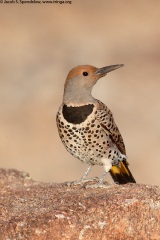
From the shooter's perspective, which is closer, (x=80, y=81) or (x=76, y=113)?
(x=76, y=113)

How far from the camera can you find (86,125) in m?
7.89

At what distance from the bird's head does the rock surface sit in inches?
54.0

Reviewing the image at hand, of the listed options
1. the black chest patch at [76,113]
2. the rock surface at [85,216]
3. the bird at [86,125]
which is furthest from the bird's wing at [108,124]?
the rock surface at [85,216]

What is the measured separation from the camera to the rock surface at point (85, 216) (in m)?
5.98

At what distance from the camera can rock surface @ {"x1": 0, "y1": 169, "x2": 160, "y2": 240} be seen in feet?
19.6

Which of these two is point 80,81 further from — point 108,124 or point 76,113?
point 108,124

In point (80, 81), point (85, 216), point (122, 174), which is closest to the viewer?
point (85, 216)

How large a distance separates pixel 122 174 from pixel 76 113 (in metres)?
0.85

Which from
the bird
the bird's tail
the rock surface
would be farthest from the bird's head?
the rock surface

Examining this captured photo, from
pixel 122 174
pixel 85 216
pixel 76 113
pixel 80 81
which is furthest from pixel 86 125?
pixel 85 216

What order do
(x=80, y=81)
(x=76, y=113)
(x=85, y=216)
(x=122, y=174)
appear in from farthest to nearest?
1. (x=122, y=174)
2. (x=80, y=81)
3. (x=76, y=113)
4. (x=85, y=216)

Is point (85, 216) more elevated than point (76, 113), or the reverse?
point (76, 113)

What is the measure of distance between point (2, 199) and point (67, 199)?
56 cm

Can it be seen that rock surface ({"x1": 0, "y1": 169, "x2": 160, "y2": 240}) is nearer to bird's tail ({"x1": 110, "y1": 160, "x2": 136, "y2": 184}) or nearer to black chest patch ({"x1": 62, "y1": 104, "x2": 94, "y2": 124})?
black chest patch ({"x1": 62, "y1": 104, "x2": 94, "y2": 124})
